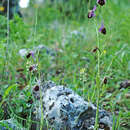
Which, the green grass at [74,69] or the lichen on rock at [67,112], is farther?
the green grass at [74,69]

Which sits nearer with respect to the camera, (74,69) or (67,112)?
(67,112)

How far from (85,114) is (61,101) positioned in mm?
180

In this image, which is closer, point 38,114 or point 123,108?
point 38,114

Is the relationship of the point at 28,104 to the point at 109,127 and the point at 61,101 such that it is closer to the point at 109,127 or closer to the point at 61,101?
the point at 61,101

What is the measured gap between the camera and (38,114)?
4.72 feet

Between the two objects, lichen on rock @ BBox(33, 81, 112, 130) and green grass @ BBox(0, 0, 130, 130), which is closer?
lichen on rock @ BBox(33, 81, 112, 130)

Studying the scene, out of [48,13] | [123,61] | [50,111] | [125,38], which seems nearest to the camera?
[50,111]

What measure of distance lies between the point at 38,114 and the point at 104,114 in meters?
0.43

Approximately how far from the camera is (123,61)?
2455 millimetres

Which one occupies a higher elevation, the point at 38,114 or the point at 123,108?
the point at 38,114

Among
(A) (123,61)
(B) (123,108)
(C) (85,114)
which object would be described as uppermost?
(A) (123,61)

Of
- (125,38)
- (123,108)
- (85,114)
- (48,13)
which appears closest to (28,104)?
(85,114)

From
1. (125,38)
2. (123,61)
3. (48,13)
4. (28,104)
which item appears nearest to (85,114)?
(28,104)

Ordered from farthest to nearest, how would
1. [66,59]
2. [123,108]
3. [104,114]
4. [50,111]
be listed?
[66,59] < [123,108] < [104,114] < [50,111]
